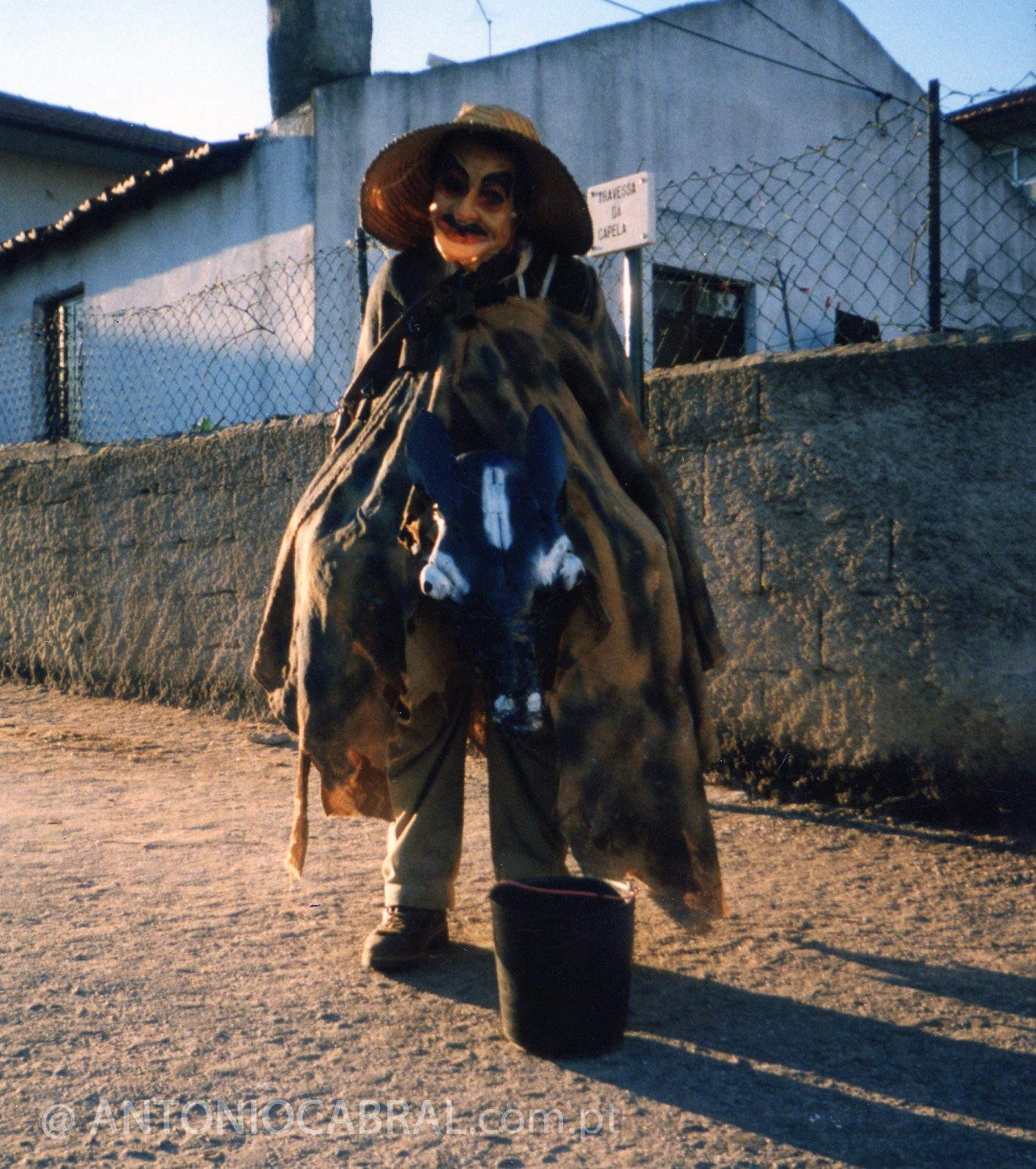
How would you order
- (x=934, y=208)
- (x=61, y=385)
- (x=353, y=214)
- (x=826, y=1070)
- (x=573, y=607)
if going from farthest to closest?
(x=353, y=214) → (x=61, y=385) → (x=934, y=208) → (x=573, y=607) → (x=826, y=1070)

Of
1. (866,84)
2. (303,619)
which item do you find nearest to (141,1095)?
(303,619)

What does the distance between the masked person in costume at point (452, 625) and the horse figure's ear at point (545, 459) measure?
2 cm

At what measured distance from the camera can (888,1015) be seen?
94.3 inches

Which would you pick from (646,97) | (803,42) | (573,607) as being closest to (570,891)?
(573,607)

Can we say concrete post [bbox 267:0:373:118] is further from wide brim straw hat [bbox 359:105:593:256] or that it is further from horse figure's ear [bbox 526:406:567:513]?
horse figure's ear [bbox 526:406:567:513]

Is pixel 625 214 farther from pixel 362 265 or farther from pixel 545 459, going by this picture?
pixel 545 459

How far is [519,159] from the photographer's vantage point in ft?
9.29

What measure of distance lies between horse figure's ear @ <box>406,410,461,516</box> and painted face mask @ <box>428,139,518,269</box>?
2.47ft

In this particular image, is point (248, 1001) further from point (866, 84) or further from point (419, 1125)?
point (866, 84)

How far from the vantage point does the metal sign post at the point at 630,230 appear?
13.2 ft

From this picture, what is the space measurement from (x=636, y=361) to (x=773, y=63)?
8.82 meters

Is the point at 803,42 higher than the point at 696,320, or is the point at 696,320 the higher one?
the point at 803,42

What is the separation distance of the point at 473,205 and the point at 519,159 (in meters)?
0.18

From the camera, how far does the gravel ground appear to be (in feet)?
6.25
